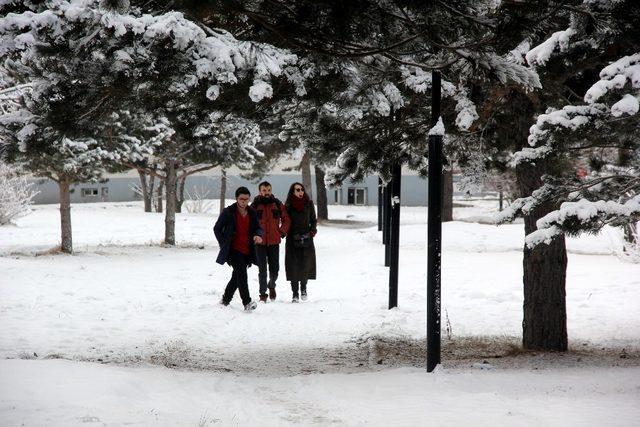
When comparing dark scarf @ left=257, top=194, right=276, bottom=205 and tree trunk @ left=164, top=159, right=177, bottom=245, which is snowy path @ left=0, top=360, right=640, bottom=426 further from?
tree trunk @ left=164, top=159, right=177, bottom=245

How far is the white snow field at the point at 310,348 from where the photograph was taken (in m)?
4.39

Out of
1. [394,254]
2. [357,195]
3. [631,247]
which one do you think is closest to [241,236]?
[394,254]

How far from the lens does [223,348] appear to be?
766 cm

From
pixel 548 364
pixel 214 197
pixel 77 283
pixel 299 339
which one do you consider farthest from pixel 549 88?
pixel 214 197

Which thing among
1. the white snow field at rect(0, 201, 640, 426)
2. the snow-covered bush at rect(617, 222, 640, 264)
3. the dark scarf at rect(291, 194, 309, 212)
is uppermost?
the dark scarf at rect(291, 194, 309, 212)

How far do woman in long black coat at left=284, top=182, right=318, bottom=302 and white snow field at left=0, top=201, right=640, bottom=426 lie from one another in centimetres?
55

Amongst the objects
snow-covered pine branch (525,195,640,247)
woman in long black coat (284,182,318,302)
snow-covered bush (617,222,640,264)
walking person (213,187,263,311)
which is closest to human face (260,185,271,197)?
woman in long black coat (284,182,318,302)

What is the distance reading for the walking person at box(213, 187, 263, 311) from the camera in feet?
30.4

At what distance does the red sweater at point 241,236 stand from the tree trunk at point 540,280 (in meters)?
4.10

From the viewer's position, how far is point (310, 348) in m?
7.70

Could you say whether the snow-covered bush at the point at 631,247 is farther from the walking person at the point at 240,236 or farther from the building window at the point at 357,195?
the building window at the point at 357,195

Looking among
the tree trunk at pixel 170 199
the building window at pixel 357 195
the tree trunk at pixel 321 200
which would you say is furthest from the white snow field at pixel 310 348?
the building window at pixel 357 195

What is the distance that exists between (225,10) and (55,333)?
17.2ft

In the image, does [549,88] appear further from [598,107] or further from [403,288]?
[403,288]
